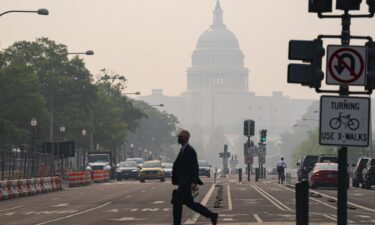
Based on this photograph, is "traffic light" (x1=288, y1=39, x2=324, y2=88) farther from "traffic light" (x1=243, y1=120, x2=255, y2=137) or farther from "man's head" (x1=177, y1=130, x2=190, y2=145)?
"traffic light" (x1=243, y1=120, x2=255, y2=137)

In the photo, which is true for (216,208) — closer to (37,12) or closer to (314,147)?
(37,12)

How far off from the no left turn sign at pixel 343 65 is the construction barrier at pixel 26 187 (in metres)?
36.0

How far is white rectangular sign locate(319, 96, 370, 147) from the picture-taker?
16344 mm

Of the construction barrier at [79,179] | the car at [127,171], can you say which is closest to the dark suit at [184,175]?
the construction barrier at [79,179]

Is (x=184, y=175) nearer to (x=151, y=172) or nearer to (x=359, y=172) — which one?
(x=359, y=172)

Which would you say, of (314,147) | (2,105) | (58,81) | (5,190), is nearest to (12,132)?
(2,105)

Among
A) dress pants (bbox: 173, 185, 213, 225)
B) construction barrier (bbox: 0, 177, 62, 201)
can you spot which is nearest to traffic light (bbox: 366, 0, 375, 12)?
→ dress pants (bbox: 173, 185, 213, 225)

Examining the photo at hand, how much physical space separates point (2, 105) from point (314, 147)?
112 metres

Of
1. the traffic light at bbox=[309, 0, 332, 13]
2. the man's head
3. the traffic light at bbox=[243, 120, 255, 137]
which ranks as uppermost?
the traffic light at bbox=[243, 120, 255, 137]

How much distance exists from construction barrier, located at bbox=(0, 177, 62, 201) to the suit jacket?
2817 cm

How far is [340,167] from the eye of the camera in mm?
16578

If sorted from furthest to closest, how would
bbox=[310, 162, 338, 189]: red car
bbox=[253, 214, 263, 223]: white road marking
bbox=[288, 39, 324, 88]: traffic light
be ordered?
bbox=[310, 162, 338, 189]: red car < bbox=[253, 214, 263, 223]: white road marking < bbox=[288, 39, 324, 88]: traffic light

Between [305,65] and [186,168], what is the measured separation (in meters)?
7.35

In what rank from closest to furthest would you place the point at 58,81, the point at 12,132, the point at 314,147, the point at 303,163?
the point at 303,163 → the point at 12,132 → the point at 58,81 → the point at 314,147
